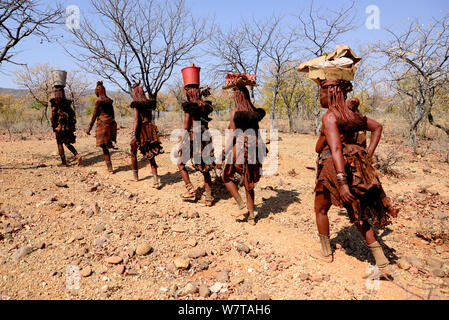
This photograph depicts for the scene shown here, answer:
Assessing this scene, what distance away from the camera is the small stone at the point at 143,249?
2850 millimetres

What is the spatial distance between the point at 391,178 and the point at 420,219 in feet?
8.05

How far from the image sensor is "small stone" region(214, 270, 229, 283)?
2457 mm

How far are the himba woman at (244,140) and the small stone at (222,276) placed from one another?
4.06ft

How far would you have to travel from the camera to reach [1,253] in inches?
112

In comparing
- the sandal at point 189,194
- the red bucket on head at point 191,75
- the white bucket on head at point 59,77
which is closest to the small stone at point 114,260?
the sandal at point 189,194

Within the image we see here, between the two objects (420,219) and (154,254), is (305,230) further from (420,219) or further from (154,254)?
(154,254)

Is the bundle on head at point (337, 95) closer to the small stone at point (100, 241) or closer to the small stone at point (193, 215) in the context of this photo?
the small stone at point (193, 215)

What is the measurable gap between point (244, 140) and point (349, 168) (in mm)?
1535

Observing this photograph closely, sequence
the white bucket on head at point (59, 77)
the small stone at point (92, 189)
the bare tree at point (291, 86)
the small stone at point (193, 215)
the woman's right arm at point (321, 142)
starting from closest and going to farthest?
the woman's right arm at point (321, 142)
the small stone at point (193, 215)
the small stone at point (92, 189)
the white bucket on head at point (59, 77)
the bare tree at point (291, 86)

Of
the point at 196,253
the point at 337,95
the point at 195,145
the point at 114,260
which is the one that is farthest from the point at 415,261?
the point at 195,145

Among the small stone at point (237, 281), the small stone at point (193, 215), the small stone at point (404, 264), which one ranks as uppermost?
the small stone at point (193, 215)
